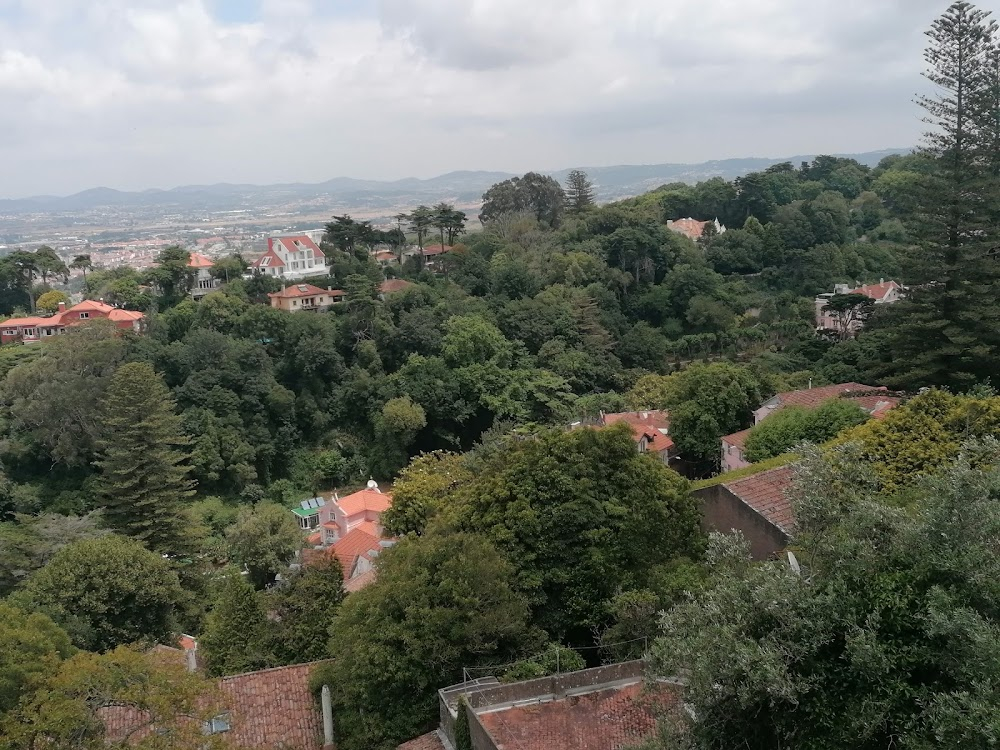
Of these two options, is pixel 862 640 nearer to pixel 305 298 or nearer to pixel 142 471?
pixel 142 471

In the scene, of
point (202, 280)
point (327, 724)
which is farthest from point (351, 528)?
point (202, 280)

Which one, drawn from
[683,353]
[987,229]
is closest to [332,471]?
[683,353]

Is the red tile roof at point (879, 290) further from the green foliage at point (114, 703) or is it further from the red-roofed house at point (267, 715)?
the green foliage at point (114, 703)

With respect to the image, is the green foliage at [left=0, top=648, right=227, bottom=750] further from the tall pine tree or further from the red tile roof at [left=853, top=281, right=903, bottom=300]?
the red tile roof at [left=853, top=281, right=903, bottom=300]

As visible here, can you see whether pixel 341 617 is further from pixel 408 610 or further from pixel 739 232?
pixel 739 232

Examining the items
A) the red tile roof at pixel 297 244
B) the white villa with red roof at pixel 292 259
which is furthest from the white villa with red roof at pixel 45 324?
the red tile roof at pixel 297 244

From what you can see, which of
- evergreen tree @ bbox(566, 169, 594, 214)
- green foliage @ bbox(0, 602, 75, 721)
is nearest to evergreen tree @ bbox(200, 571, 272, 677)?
green foliage @ bbox(0, 602, 75, 721)
